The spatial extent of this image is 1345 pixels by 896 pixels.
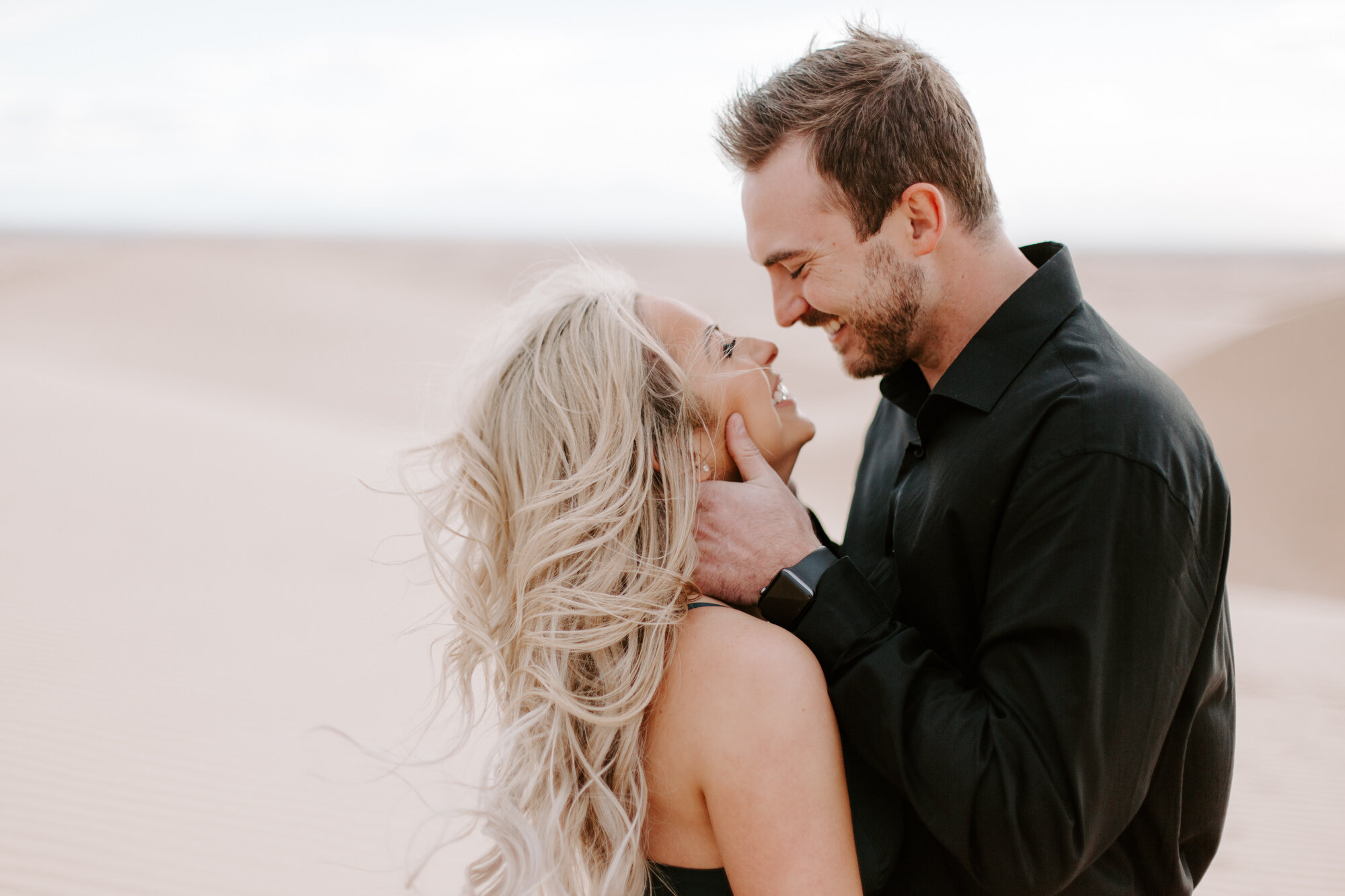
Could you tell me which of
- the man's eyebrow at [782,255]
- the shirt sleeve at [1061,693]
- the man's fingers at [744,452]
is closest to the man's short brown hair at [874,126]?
the man's eyebrow at [782,255]

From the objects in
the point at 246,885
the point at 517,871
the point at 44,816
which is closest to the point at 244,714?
the point at 44,816

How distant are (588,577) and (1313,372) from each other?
647 inches

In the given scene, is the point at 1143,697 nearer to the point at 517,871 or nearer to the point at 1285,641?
the point at 517,871

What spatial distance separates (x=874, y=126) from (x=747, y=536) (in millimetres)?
1161

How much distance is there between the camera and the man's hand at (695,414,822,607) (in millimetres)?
2182

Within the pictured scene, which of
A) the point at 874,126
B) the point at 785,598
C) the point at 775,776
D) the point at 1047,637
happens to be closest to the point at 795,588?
the point at 785,598

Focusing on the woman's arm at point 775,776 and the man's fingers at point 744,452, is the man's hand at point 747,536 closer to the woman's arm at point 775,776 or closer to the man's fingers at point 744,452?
the man's fingers at point 744,452

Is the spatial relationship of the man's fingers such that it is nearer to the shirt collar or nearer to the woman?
the woman

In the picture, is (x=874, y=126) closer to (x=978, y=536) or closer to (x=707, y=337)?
(x=707, y=337)

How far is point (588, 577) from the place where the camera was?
7.43 feet

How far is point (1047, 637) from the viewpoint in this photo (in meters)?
1.88

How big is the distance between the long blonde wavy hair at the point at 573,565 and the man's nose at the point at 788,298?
1.51 ft

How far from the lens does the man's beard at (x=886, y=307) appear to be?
254cm

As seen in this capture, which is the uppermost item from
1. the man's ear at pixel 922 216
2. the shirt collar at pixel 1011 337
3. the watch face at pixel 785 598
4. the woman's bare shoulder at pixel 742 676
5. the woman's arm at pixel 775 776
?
the man's ear at pixel 922 216
